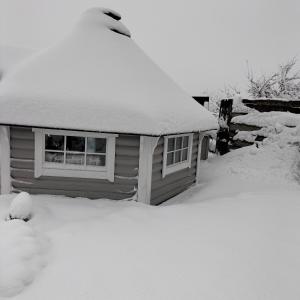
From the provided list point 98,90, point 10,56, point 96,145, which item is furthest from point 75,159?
point 10,56

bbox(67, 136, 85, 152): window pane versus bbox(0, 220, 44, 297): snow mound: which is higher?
bbox(67, 136, 85, 152): window pane

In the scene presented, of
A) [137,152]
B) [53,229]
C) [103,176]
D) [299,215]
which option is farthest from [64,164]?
[299,215]

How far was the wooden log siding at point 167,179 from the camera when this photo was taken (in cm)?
616

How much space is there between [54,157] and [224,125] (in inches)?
259

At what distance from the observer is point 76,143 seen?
5879mm

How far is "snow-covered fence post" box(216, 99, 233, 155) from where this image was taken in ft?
34.1

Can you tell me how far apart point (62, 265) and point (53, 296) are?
1.62 ft

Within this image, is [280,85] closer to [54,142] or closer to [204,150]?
[204,150]

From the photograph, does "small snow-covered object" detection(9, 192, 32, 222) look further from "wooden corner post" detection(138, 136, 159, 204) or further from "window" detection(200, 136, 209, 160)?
"window" detection(200, 136, 209, 160)

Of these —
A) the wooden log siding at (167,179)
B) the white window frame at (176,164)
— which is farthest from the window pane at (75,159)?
the white window frame at (176,164)

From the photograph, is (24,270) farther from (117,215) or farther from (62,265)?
(117,215)

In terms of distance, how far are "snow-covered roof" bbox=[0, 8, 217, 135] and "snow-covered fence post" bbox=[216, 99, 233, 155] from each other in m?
2.95

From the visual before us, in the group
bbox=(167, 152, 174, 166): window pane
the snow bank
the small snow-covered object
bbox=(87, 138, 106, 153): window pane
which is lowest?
the small snow-covered object

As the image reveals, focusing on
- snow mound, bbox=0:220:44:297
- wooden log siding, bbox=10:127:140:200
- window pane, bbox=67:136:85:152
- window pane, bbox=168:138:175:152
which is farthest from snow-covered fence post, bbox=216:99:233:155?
snow mound, bbox=0:220:44:297
